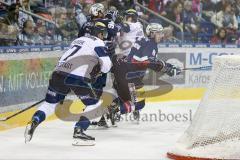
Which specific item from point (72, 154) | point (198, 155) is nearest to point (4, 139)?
point (72, 154)

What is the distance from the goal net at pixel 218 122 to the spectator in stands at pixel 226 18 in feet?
27.4

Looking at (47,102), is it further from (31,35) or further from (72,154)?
(31,35)

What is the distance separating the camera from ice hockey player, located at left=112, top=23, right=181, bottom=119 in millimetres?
9219

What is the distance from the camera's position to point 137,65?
9.64 meters

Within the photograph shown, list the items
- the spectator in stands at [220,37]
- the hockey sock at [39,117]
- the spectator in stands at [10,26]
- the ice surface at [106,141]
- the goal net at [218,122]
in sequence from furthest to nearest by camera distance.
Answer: the spectator in stands at [220,37] → the spectator in stands at [10,26] → the hockey sock at [39,117] → the ice surface at [106,141] → the goal net at [218,122]

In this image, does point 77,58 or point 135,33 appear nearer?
point 77,58

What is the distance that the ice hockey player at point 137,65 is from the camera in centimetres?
922

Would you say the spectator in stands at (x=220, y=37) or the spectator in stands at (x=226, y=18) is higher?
the spectator in stands at (x=226, y=18)

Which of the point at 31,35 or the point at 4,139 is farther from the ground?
the point at 31,35

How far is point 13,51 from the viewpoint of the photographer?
962 centimetres

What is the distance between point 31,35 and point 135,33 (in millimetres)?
1711

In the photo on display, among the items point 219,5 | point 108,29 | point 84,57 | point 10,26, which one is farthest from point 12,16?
point 219,5

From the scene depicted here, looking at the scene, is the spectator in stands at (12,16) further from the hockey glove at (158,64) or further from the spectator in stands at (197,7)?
the spectator in stands at (197,7)

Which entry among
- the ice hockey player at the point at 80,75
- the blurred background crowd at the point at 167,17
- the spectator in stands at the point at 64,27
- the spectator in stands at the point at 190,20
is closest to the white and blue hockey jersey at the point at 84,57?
the ice hockey player at the point at 80,75
